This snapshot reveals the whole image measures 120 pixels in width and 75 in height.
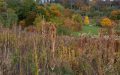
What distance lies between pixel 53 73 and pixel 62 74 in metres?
0.13

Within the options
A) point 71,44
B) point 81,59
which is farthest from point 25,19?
point 81,59

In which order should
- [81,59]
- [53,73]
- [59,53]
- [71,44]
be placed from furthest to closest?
[71,44], [59,53], [81,59], [53,73]

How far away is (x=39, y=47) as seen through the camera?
4.56 metres

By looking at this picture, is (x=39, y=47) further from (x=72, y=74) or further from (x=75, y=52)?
(x=72, y=74)

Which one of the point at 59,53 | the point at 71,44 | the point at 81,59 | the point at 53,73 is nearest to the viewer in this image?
the point at 53,73

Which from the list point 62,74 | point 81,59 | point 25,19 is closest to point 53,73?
point 62,74

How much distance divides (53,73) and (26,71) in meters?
0.31

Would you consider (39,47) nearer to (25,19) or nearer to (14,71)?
(14,71)

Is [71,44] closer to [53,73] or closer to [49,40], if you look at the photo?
[49,40]

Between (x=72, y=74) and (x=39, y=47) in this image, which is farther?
(x=39, y=47)

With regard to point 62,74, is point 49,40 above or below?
above

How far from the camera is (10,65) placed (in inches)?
149

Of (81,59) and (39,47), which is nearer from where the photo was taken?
(81,59)

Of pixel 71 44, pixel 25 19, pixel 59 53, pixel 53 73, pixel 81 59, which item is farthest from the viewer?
pixel 25 19
